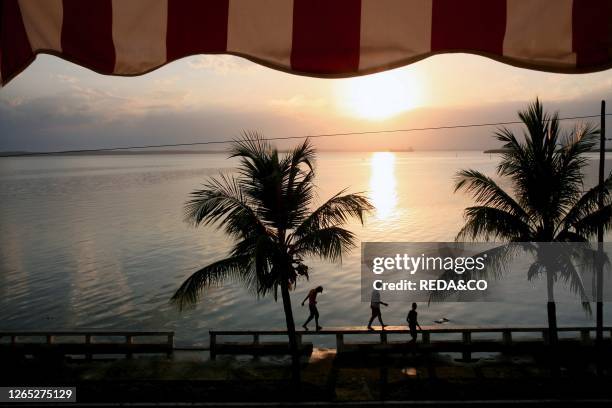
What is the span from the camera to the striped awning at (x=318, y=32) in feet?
6.73

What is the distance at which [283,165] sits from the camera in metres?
10.8

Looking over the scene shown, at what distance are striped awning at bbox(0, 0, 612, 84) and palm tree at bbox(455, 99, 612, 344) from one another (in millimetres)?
9380

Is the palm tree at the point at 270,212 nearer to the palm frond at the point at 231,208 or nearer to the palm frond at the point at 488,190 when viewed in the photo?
the palm frond at the point at 231,208

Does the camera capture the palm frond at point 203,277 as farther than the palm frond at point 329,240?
No

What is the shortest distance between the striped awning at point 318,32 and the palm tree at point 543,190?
9380mm

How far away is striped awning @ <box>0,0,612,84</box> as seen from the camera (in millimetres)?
2051

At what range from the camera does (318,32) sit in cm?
216

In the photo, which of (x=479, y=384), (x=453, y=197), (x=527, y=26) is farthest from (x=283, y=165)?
(x=453, y=197)

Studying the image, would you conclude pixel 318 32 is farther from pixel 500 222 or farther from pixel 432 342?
pixel 432 342

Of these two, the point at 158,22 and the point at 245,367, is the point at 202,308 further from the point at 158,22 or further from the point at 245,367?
the point at 158,22

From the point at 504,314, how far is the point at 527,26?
95.9 ft

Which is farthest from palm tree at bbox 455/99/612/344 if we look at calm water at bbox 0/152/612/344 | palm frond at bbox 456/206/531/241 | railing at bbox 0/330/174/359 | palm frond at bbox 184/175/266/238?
calm water at bbox 0/152/612/344

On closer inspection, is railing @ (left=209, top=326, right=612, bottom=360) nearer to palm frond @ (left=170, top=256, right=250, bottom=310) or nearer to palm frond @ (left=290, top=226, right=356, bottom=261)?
palm frond @ (left=170, top=256, right=250, bottom=310)

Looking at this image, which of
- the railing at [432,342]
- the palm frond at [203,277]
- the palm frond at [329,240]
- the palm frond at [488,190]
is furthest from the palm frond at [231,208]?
the palm frond at [488,190]
